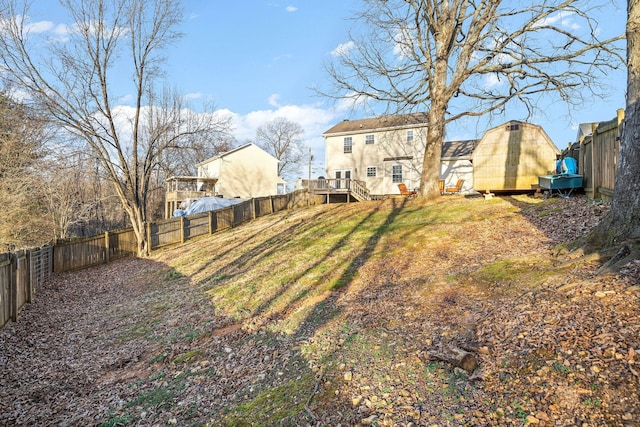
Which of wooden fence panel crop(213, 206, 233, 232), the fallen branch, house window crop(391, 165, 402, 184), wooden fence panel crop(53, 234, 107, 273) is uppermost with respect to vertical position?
house window crop(391, 165, 402, 184)

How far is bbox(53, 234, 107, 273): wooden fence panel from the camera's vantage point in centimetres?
1342

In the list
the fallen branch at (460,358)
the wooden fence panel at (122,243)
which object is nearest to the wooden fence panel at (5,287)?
the fallen branch at (460,358)

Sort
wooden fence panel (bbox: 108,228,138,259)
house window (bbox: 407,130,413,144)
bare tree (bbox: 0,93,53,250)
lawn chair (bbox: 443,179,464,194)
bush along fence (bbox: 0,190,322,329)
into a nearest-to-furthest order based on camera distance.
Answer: bush along fence (bbox: 0,190,322,329)
bare tree (bbox: 0,93,53,250)
wooden fence panel (bbox: 108,228,138,259)
lawn chair (bbox: 443,179,464,194)
house window (bbox: 407,130,413,144)

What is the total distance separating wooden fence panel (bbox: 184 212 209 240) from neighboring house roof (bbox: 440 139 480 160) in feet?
55.4

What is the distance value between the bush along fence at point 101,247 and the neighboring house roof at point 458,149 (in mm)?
10132

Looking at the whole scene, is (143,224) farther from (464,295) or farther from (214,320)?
(464,295)

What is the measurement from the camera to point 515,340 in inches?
131

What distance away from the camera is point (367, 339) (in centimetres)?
427

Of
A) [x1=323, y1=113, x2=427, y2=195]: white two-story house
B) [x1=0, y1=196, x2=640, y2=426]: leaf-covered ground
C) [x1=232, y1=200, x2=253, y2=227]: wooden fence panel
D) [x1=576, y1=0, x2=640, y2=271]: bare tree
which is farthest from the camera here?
[x1=323, y1=113, x2=427, y2=195]: white two-story house

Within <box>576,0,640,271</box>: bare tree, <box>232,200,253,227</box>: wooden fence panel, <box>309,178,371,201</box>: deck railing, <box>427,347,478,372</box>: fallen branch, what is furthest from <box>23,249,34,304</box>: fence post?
<box>309,178,371,201</box>: deck railing

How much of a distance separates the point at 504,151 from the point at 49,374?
14584 millimetres

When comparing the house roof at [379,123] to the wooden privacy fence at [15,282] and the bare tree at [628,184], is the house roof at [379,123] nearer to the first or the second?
the bare tree at [628,184]

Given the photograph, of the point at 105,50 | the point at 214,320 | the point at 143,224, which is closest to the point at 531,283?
the point at 214,320

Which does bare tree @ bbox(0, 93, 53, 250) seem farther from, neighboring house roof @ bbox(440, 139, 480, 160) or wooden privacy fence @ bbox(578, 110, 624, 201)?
neighboring house roof @ bbox(440, 139, 480, 160)
